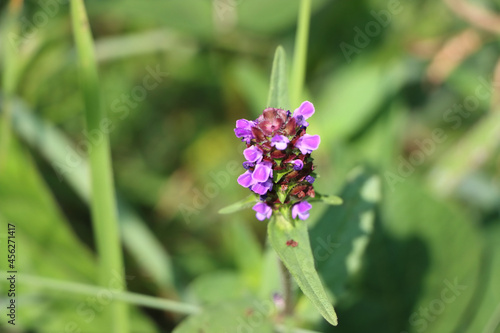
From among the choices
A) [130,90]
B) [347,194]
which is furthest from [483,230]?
[130,90]

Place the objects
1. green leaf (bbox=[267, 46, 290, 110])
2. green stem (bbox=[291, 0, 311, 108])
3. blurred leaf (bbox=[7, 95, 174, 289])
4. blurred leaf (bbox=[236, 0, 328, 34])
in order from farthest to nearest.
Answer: blurred leaf (bbox=[236, 0, 328, 34]) < blurred leaf (bbox=[7, 95, 174, 289]) < green stem (bbox=[291, 0, 311, 108]) < green leaf (bbox=[267, 46, 290, 110])

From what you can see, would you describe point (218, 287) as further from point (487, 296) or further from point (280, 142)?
point (280, 142)

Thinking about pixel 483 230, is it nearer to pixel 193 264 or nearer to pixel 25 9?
pixel 193 264

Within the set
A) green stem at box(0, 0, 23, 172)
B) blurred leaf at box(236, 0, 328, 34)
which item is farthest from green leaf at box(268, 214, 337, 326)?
blurred leaf at box(236, 0, 328, 34)

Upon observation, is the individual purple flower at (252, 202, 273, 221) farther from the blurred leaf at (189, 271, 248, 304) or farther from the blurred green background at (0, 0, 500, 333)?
the blurred leaf at (189, 271, 248, 304)

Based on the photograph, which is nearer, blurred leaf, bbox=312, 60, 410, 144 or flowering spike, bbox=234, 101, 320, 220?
flowering spike, bbox=234, 101, 320, 220

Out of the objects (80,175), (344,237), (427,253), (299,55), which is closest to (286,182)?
(344,237)

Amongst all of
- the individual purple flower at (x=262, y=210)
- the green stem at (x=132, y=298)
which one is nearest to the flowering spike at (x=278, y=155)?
the individual purple flower at (x=262, y=210)
